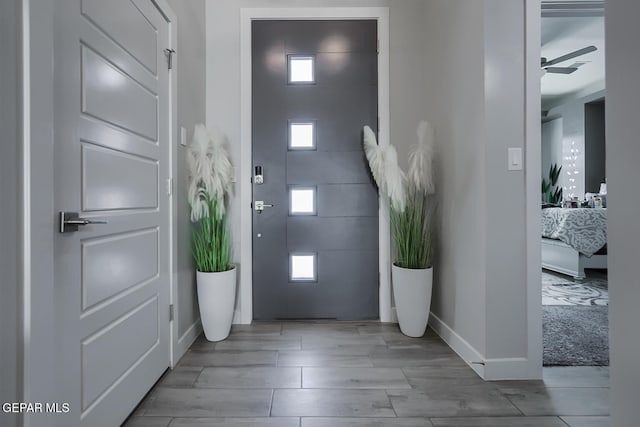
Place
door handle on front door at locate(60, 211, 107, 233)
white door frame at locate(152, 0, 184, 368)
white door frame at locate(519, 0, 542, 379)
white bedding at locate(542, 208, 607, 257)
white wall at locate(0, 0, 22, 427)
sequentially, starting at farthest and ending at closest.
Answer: white bedding at locate(542, 208, 607, 257)
white door frame at locate(152, 0, 184, 368)
white door frame at locate(519, 0, 542, 379)
door handle on front door at locate(60, 211, 107, 233)
white wall at locate(0, 0, 22, 427)

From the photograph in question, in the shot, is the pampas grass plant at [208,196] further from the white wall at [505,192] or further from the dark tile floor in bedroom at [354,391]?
the white wall at [505,192]

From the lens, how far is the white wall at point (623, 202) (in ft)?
3.09

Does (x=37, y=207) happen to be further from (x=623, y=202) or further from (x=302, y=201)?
(x=302, y=201)

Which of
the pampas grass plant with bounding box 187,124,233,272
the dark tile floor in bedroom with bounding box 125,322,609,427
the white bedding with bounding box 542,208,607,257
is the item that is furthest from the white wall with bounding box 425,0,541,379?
the white bedding with bounding box 542,208,607,257

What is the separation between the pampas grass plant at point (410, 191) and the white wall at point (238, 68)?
36 cm

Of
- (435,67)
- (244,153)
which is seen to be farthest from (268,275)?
(435,67)

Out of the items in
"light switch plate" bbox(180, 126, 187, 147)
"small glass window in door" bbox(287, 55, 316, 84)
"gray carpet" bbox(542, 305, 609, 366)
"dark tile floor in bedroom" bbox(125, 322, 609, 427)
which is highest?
"small glass window in door" bbox(287, 55, 316, 84)

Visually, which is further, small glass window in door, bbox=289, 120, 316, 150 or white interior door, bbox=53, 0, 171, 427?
small glass window in door, bbox=289, 120, 316, 150

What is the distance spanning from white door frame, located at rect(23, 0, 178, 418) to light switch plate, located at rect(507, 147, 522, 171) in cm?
205

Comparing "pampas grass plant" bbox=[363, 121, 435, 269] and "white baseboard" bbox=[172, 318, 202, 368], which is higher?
"pampas grass plant" bbox=[363, 121, 435, 269]

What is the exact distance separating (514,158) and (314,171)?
145 centimetres

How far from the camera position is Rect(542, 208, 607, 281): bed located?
394cm

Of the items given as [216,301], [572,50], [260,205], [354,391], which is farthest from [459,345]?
[572,50]

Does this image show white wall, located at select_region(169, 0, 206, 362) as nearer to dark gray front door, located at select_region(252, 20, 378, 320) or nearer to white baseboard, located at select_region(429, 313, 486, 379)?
dark gray front door, located at select_region(252, 20, 378, 320)
